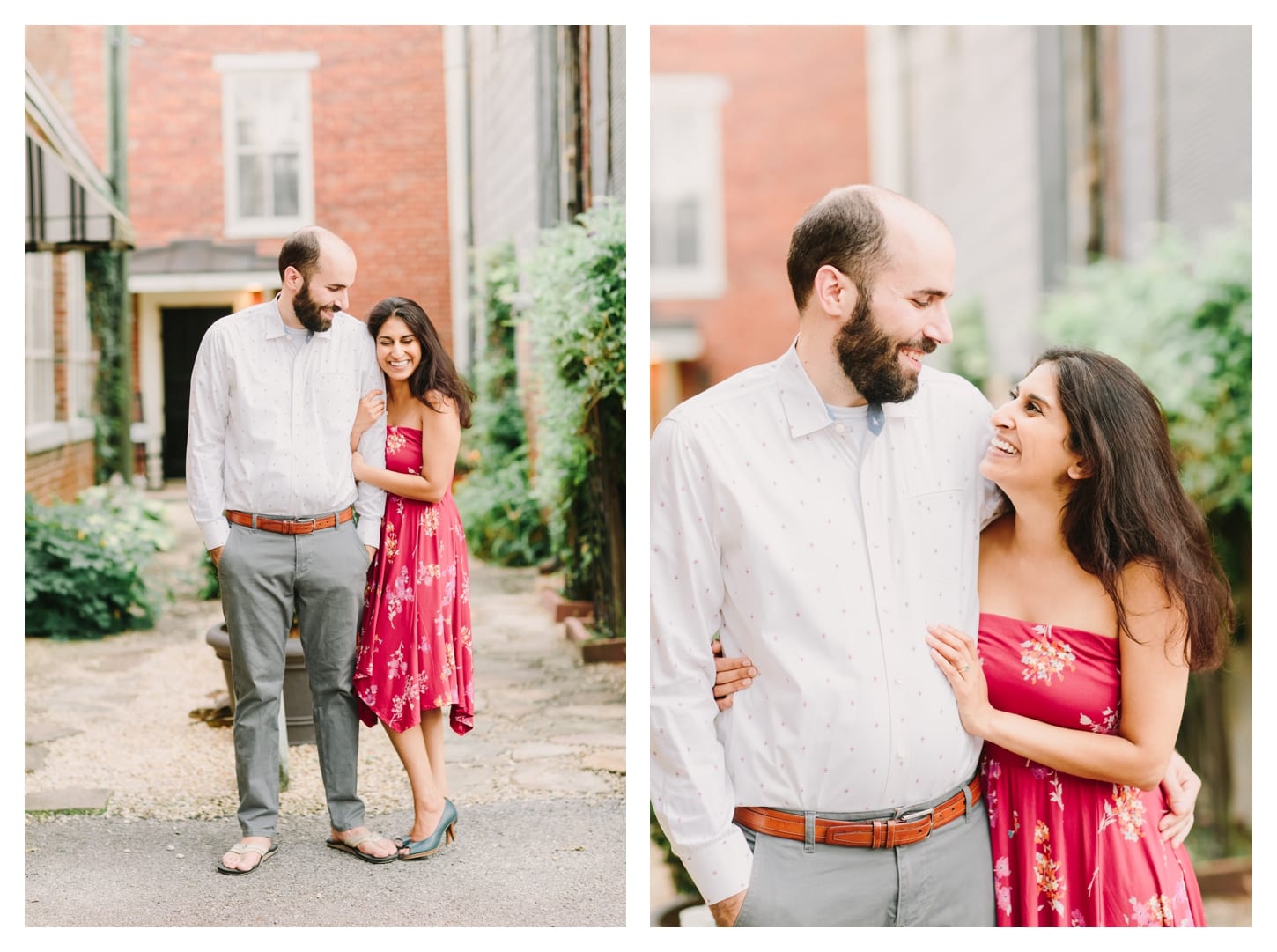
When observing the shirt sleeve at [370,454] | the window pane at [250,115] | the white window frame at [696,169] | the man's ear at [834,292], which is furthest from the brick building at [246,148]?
the white window frame at [696,169]

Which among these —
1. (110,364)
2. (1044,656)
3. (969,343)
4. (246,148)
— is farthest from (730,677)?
(969,343)

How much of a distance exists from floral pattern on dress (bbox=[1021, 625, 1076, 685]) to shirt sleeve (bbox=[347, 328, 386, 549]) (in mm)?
1321

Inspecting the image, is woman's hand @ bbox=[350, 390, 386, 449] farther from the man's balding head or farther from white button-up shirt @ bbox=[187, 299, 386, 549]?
the man's balding head

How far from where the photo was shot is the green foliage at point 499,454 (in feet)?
9.55

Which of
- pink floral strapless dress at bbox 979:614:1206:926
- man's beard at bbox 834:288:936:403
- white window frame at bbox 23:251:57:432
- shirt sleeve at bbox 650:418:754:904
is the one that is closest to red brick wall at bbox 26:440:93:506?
white window frame at bbox 23:251:57:432

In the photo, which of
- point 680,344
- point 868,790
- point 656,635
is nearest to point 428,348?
point 656,635

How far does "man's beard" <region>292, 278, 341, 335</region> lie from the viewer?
241 cm

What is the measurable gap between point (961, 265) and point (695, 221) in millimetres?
2109

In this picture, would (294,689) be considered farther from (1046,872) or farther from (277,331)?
(1046,872)

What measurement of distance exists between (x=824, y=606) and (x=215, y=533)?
1258 mm

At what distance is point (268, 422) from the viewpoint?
2.39 meters

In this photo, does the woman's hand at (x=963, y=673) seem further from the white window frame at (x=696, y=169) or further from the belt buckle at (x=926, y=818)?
the white window frame at (x=696, y=169)
